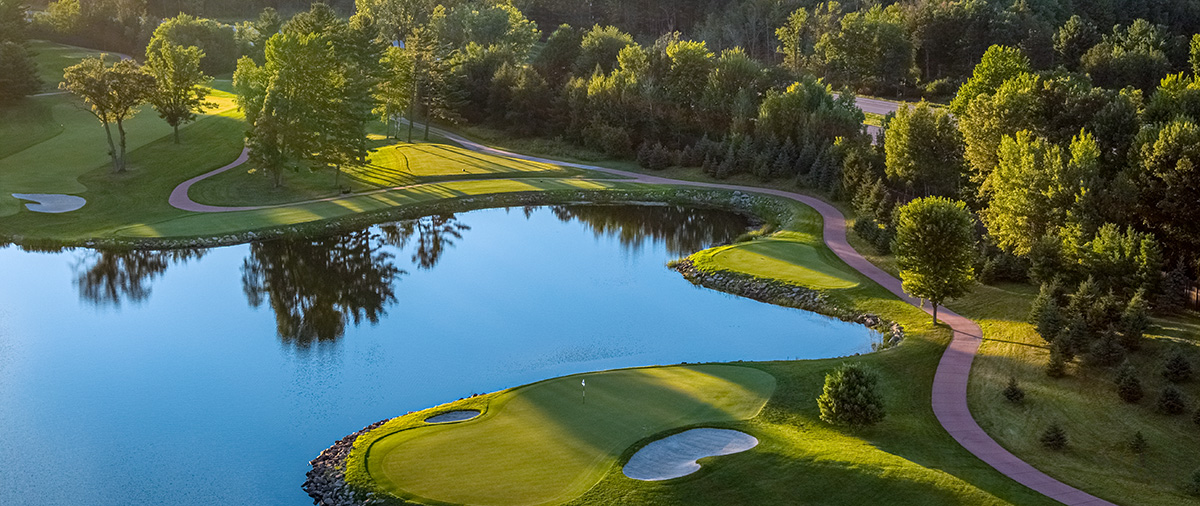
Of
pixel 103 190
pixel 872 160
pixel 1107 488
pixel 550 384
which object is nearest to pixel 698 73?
pixel 872 160

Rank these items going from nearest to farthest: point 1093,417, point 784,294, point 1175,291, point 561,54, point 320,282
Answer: point 1093,417 < point 1175,291 < point 784,294 < point 320,282 < point 561,54

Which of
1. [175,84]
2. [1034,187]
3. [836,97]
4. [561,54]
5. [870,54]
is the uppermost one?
[870,54]

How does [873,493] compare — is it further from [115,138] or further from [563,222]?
[115,138]

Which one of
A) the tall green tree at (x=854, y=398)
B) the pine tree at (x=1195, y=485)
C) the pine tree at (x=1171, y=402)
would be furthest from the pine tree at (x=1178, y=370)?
the tall green tree at (x=854, y=398)

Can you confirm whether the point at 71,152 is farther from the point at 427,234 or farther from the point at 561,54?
the point at 561,54

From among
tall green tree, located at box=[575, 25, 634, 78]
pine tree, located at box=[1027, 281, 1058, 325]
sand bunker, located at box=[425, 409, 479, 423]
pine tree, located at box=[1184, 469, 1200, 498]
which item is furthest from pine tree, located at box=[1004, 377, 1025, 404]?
tall green tree, located at box=[575, 25, 634, 78]

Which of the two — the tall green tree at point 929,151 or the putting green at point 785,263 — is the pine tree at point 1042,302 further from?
the tall green tree at point 929,151

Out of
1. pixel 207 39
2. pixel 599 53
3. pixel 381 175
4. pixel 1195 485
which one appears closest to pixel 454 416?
pixel 1195 485
